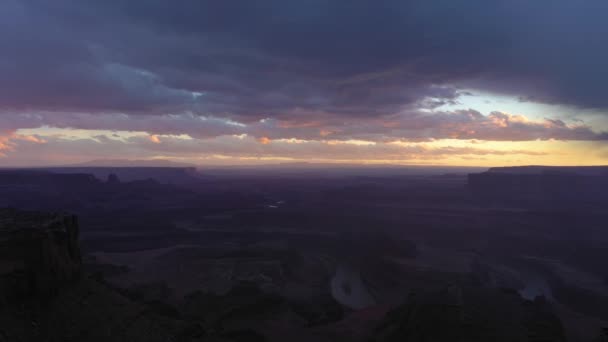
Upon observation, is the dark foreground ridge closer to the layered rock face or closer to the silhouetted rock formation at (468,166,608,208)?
the layered rock face

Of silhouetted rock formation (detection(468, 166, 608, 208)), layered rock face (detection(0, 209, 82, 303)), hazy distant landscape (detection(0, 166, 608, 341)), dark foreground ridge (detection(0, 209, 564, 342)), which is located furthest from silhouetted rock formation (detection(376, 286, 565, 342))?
silhouetted rock formation (detection(468, 166, 608, 208))

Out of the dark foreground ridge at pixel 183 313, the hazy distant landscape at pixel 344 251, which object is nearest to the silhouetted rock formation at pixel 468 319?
the dark foreground ridge at pixel 183 313

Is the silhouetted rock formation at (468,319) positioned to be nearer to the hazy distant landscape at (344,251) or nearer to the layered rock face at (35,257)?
the hazy distant landscape at (344,251)

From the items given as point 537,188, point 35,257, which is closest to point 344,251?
point 35,257

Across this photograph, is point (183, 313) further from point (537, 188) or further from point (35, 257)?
point (537, 188)

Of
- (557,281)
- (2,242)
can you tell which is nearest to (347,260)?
(557,281)
